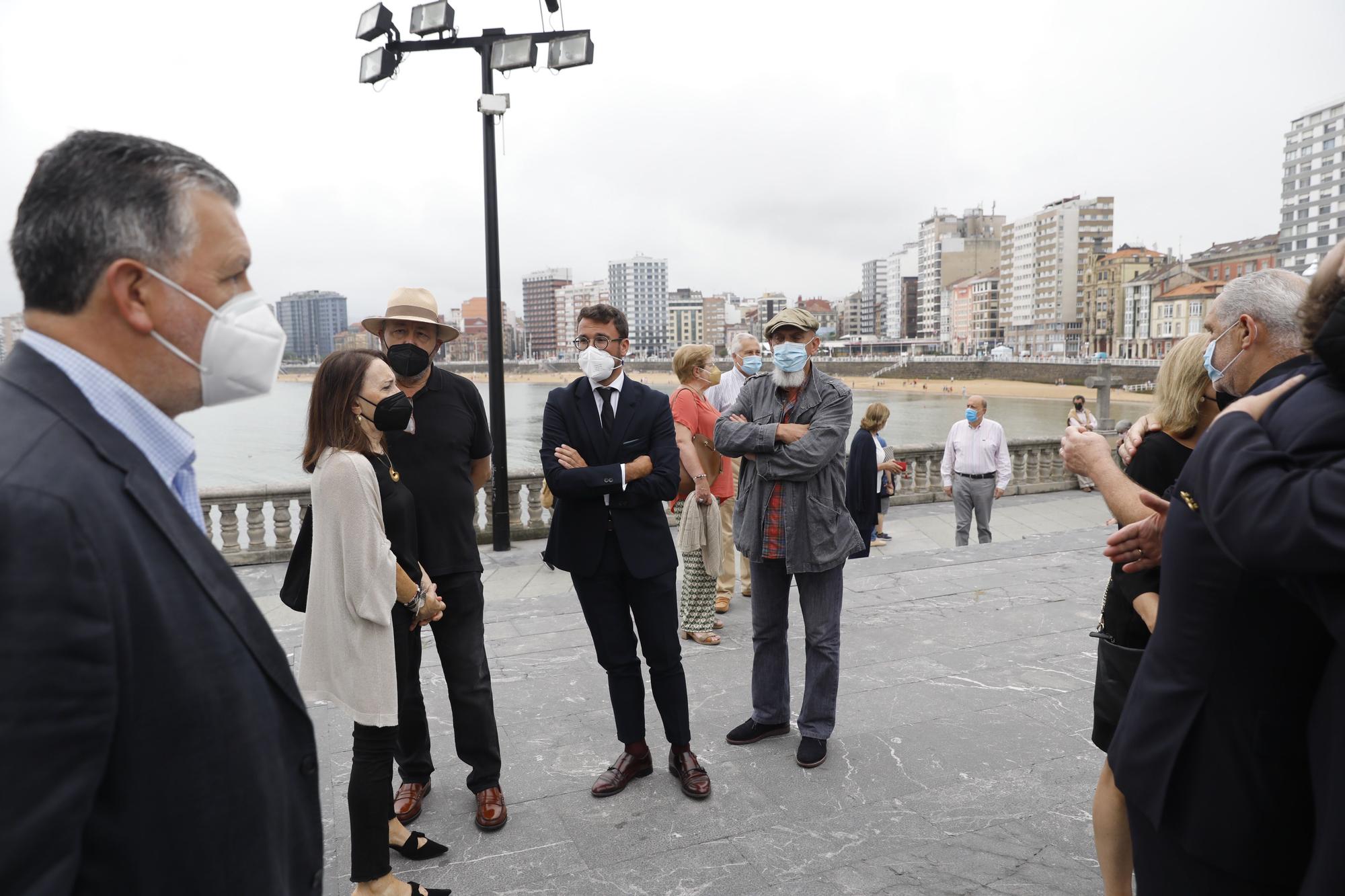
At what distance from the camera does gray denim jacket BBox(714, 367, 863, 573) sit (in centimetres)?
369

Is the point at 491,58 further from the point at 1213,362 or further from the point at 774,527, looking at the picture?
the point at 1213,362

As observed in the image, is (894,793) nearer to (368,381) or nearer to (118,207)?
(368,381)

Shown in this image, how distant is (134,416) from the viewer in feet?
4.04

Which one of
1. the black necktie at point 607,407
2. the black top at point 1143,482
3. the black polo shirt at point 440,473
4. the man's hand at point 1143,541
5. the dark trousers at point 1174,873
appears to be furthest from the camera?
the black necktie at point 607,407

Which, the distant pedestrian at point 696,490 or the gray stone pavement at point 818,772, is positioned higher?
the distant pedestrian at point 696,490

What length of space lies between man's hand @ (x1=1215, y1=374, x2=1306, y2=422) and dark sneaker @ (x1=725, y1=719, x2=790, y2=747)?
2772 mm

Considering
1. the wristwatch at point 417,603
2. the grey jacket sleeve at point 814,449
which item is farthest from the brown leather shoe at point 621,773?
the grey jacket sleeve at point 814,449

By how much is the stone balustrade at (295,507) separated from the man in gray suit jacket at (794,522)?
105 inches

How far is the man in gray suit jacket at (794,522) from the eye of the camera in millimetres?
3695

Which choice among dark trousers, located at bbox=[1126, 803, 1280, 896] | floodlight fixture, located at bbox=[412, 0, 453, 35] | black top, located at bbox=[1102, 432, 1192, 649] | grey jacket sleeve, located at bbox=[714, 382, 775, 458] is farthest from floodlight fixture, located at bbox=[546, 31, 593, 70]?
dark trousers, located at bbox=[1126, 803, 1280, 896]

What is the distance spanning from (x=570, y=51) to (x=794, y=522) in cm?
571

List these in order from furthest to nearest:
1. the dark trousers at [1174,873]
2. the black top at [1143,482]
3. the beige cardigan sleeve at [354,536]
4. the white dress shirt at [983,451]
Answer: the white dress shirt at [983,451], the beige cardigan sleeve at [354,536], the black top at [1143,482], the dark trousers at [1174,873]

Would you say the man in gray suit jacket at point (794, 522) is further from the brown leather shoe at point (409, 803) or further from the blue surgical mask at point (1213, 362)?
the blue surgical mask at point (1213, 362)

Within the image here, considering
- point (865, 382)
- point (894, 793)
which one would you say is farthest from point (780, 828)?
point (865, 382)
